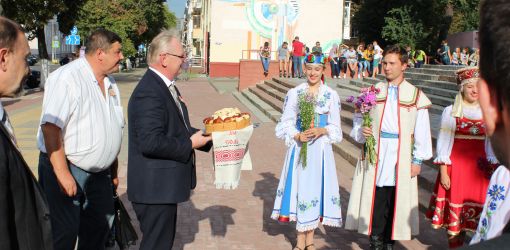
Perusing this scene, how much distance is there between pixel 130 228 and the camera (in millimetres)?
4980

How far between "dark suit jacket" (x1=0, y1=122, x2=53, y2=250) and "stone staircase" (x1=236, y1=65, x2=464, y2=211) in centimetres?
549

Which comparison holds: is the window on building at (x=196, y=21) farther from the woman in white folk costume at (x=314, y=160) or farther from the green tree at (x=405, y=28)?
the woman in white folk costume at (x=314, y=160)

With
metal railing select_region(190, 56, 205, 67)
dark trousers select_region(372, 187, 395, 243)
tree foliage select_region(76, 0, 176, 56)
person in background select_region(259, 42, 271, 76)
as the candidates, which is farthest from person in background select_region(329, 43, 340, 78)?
dark trousers select_region(372, 187, 395, 243)

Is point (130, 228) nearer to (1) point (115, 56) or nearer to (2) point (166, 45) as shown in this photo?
(1) point (115, 56)

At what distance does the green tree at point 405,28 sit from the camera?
41375 millimetres

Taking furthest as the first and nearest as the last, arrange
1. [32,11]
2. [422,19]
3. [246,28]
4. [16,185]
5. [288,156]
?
[422,19] < [246,28] < [32,11] < [288,156] < [16,185]

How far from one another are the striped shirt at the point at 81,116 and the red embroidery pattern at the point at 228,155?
83cm

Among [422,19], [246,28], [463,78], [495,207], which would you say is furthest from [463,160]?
[422,19]

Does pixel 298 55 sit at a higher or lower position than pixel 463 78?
lower

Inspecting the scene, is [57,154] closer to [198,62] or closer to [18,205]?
[18,205]

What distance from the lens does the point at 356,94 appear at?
17984 millimetres

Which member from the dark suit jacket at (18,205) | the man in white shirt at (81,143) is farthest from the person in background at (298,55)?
the dark suit jacket at (18,205)

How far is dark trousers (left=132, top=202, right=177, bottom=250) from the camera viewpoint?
13.0 ft

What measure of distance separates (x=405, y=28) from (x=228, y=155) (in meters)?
39.5
